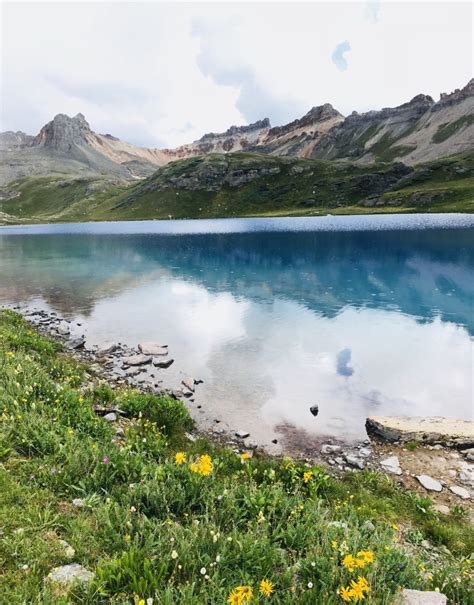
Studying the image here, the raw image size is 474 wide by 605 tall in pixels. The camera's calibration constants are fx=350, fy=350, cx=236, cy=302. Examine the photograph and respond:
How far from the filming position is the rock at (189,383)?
17.4m

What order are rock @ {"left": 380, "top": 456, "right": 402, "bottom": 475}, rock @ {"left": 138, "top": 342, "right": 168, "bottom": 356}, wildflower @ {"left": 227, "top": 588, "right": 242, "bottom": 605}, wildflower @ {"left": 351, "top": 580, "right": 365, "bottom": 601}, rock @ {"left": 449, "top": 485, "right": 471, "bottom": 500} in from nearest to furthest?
wildflower @ {"left": 227, "top": 588, "right": 242, "bottom": 605} → wildflower @ {"left": 351, "top": 580, "right": 365, "bottom": 601} → rock @ {"left": 449, "top": 485, "right": 471, "bottom": 500} → rock @ {"left": 380, "top": 456, "right": 402, "bottom": 475} → rock @ {"left": 138, "top": 342, "right": 168, "bottom": 356}

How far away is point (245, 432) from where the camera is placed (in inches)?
534

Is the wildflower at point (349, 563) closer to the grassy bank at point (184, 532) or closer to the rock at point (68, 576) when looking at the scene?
the grassy bank at point (184, 532)

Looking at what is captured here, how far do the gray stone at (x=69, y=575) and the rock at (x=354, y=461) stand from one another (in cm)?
912

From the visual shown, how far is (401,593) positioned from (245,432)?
907 centimetres

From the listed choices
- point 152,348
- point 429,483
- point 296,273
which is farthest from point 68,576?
point 296,273

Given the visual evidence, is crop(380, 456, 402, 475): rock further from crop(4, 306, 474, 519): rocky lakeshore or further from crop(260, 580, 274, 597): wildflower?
crop(260, 580, 274, 597): wildflower

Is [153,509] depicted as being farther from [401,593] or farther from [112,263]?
[112,263]

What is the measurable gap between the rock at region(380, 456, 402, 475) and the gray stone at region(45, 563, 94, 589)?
956 cm

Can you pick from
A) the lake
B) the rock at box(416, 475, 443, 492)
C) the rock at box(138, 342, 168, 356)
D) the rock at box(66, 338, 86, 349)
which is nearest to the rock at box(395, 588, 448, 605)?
the rock at box(416, 475, 443, 492)

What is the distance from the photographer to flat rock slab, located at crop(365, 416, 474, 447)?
12438 mm

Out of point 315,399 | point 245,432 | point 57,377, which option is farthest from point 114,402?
point 315,399

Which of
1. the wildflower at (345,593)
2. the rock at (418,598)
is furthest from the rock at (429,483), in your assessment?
the wildflower at (345,593)

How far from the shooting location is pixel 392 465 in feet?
37.5
